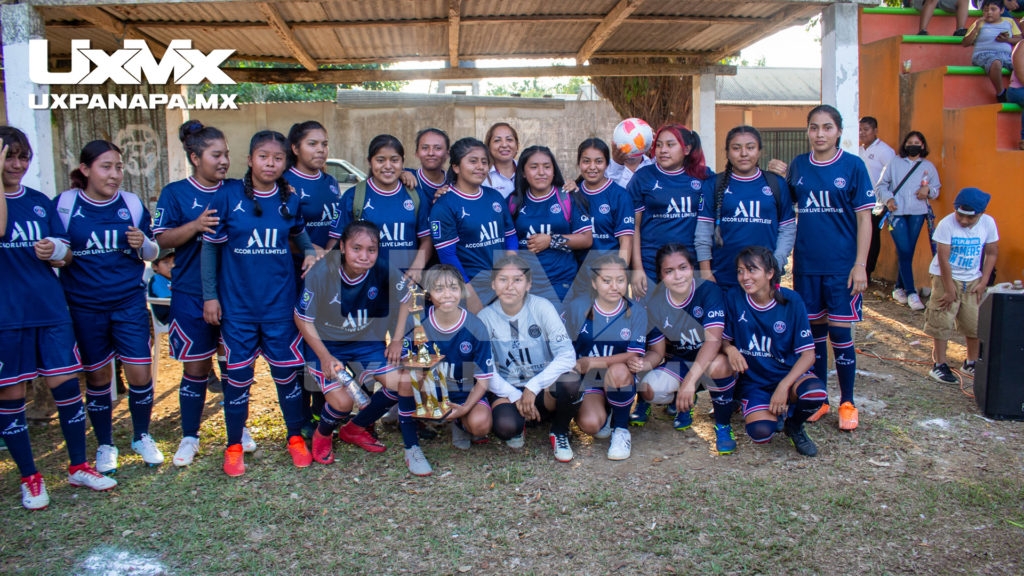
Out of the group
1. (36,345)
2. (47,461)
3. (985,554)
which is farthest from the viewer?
(47,461)

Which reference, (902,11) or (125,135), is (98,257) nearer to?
(125,135)

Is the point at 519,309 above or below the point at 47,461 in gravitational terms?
above

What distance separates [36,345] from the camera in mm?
3449

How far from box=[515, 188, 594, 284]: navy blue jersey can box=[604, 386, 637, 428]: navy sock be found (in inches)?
29.3

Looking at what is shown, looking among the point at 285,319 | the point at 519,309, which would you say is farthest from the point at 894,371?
the point at 285,319

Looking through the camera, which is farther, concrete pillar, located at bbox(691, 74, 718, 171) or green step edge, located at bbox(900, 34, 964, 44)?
concrete pillar, located at bbox(691, 74, 718, 171)

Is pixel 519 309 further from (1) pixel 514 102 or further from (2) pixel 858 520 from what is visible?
(1) pixel 514 102

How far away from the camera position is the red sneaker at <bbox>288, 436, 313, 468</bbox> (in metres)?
3.79

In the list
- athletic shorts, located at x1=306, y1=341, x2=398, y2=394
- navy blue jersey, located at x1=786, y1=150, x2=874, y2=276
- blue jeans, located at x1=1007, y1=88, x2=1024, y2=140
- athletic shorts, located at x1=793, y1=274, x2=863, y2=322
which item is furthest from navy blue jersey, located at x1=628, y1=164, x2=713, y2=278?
blue jeans, located at x1=1007, y1=88, x2=1024, y2=140

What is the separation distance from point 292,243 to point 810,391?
9.62 ft

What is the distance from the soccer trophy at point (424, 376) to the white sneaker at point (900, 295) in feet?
18.8

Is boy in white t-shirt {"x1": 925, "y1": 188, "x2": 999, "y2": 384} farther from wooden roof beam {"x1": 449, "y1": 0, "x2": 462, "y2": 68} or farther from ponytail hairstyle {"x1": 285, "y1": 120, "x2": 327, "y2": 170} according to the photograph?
ponytail hairstyle {"x1": 285, "y1": 120, "x2": 327, "y2": 170}

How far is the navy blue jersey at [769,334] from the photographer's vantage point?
387 centimetres

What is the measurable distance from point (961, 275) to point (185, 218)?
16.8 ft
